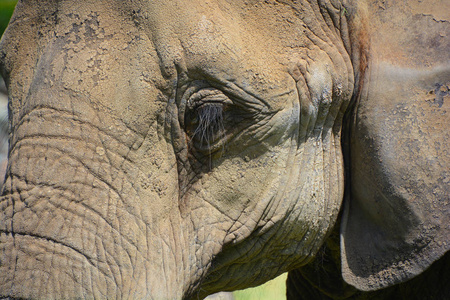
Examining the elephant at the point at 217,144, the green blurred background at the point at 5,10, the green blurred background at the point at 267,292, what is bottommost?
the green blurred background at the point at 267,292

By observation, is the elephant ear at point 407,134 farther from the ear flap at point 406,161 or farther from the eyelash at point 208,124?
the eyelash at point 208,124

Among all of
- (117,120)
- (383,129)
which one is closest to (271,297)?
(383,129)

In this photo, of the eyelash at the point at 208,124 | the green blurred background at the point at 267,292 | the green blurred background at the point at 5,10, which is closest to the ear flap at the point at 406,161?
the eyelash at the point at 208,124

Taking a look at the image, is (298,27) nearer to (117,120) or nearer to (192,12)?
(192,12)

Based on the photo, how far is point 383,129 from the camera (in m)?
2.35

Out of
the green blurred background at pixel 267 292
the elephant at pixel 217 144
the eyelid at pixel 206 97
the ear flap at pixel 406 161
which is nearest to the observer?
the elephant at pixel 217 144

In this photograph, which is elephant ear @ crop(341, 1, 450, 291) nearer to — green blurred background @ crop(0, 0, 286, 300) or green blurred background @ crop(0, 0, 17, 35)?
green blurred background @ crop(0, 0, 286, 300)

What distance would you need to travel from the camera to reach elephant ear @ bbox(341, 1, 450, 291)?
2311 mm

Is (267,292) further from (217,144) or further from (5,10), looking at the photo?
(5,10)

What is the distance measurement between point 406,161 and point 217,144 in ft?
2.29

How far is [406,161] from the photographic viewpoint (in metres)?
2.32

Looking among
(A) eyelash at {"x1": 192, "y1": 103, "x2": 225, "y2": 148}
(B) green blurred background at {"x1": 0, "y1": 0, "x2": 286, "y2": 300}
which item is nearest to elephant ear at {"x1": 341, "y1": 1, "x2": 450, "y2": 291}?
(A) eyelash at {"x1": 192, "y1": 103, "x2": 225, "y2": 148}

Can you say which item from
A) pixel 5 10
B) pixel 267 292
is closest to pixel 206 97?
pixel 267 292

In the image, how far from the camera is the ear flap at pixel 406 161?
231 cm
